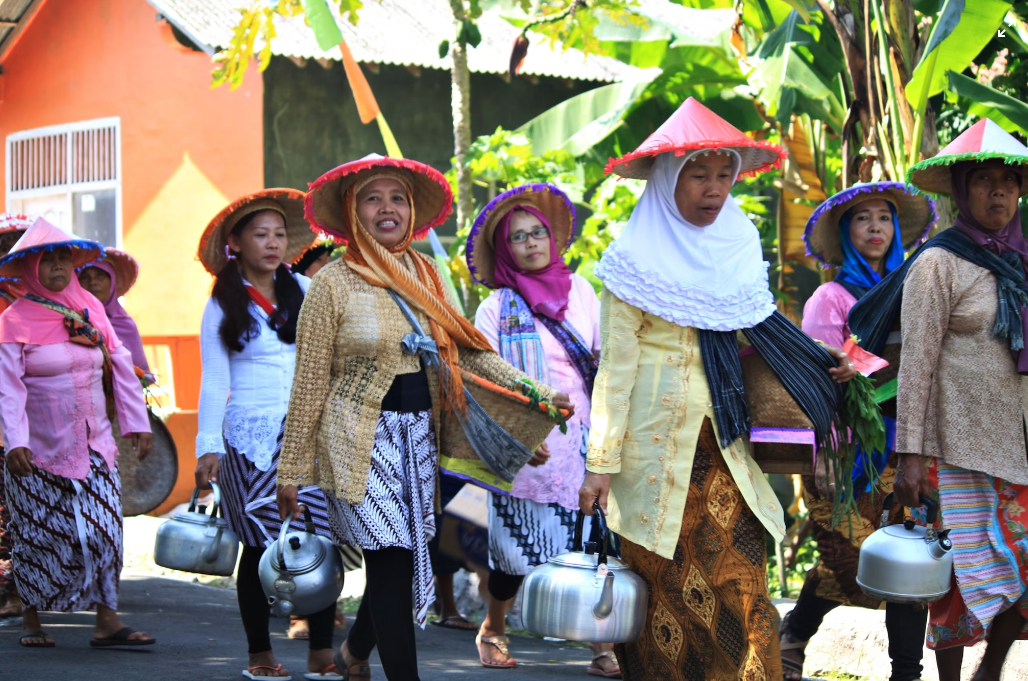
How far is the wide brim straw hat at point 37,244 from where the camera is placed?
6.47 metres

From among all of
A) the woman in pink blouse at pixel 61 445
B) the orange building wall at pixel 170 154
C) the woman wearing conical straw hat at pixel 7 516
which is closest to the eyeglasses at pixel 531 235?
the woman in pink blouse at pixel 61 445

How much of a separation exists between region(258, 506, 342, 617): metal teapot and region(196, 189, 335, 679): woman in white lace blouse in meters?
0.80

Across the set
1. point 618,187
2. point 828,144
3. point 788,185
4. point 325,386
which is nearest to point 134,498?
point 325,386

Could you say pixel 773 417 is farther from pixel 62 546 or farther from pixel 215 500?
pixel 62 546

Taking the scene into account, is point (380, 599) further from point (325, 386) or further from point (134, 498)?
point (134, 498)

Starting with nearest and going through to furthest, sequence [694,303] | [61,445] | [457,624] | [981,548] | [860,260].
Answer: [694,303]
[981,548]
[860,260]
[61,445]
[457,624]

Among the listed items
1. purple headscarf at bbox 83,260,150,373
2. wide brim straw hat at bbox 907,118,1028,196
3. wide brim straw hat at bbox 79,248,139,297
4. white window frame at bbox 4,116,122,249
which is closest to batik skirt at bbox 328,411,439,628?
wide brim straw hat at bbox 907,118,1028,196

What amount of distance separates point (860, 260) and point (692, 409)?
2097 mm

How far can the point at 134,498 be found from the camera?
24.8ft

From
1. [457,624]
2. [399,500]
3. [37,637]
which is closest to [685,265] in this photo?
[399,500]

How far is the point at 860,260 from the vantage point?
6.01 metres

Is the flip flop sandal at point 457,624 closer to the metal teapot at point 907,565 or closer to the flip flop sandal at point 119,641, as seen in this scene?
the flip flop sandal at point 119,641

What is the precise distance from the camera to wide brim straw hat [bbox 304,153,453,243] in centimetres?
500

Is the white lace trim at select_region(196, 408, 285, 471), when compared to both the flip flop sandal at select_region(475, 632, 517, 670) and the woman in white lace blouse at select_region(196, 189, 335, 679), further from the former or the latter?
the flip flop sandal at select_region(475, 632, 517, 670)
